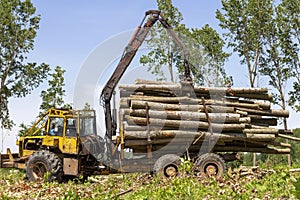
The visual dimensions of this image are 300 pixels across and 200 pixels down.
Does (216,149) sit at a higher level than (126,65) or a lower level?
lower

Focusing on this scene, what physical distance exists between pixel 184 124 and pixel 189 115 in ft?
1.16

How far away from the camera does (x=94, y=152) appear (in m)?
14.2

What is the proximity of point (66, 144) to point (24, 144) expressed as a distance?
201cm

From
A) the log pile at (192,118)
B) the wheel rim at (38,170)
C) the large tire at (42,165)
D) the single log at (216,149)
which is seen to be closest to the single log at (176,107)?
the log pile at (192,118)

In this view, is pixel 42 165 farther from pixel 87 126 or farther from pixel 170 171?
pixel 170 171

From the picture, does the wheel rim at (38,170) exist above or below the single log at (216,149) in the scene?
below

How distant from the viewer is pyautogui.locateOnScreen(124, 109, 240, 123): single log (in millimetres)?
13258

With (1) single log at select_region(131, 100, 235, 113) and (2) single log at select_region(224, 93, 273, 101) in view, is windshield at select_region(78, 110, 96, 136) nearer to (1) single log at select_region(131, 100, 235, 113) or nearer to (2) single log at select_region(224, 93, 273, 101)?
(1) single log at select_region(131, 100, 235, 113)

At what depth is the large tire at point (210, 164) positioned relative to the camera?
1316 centimetres

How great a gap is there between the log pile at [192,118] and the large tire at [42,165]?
8.30 feet

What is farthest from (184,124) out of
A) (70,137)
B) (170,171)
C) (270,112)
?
(70,137)

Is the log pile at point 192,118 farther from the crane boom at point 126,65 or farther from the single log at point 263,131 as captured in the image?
the crane boom at point 126,65

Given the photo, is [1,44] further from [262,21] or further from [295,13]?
[295,13]

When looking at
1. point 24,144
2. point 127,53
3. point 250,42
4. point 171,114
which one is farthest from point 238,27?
point 24,144
